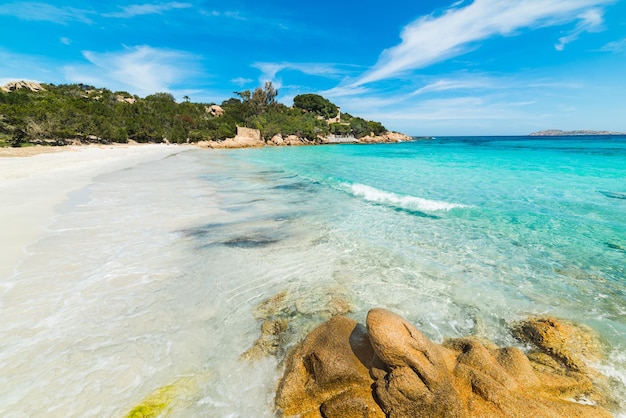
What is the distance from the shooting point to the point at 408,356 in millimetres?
3061

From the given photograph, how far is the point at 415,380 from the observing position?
2977mm

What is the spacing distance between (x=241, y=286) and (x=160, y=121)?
278ft

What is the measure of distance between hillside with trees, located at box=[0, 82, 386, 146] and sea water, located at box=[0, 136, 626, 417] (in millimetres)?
43285

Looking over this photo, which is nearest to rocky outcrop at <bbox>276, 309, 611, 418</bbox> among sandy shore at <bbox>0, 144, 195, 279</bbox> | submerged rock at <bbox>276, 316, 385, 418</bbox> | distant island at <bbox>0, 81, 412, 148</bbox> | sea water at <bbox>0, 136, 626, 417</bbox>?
submerged rock at <bbox>276, 316, 385, 418</bbox>

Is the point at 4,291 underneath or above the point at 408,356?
underneath

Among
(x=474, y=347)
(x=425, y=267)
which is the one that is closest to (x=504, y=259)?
(x=425, y=267)

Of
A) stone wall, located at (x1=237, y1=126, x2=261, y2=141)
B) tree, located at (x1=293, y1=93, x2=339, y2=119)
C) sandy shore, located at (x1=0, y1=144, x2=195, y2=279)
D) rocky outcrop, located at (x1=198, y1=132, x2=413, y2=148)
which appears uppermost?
tree, located at (x1=293, y1=93, x2=339, y2=119)

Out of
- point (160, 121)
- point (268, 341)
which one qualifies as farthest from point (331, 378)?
point (160, 121)

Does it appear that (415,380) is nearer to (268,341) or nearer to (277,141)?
(268,341)

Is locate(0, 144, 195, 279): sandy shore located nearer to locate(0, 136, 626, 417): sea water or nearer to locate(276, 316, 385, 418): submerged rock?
locate(0, 136, 626, 417): sea water

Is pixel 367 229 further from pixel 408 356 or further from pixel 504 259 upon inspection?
pixel 408 356

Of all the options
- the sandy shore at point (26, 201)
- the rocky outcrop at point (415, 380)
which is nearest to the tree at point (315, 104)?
the sandy shore at point (26, 201)

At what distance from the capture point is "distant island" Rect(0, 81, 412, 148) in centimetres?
4219

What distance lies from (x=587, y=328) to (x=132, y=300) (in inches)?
309
